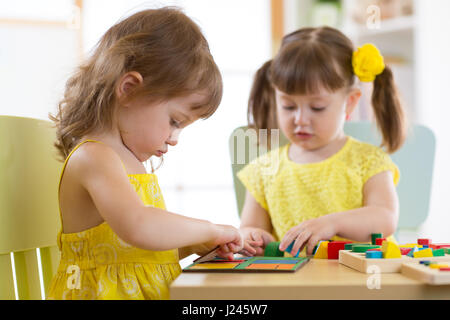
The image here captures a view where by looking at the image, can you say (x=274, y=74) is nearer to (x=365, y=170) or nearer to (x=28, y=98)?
(x=365, y=170)

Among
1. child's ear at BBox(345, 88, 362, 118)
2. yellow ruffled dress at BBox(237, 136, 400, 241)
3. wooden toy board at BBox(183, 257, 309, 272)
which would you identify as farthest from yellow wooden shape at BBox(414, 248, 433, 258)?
child's ear at BBox(345, 88, 362, 118)

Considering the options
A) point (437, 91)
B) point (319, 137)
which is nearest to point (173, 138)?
point (319, 137)

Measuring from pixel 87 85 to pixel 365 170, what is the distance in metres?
0.69

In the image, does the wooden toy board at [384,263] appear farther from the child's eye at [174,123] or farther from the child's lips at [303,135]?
the child's lips at [303,135]

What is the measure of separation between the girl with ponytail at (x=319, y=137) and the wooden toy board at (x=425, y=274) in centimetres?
51

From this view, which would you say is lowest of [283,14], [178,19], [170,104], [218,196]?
[218,196]

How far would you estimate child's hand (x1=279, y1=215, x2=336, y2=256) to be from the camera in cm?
84

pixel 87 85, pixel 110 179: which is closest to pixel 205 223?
pixel 110 179

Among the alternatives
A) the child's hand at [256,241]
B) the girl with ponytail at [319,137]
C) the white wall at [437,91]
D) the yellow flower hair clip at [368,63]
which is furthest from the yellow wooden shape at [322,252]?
the white wall at [437,91]

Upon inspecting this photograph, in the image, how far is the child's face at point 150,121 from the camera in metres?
0.78

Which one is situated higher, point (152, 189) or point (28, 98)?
point (28, 98)

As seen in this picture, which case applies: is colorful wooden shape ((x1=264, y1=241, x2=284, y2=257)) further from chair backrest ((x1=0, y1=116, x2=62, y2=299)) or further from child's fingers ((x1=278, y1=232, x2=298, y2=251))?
chair backrest ((x1=0, y1=116, x2=62, y2=299))
